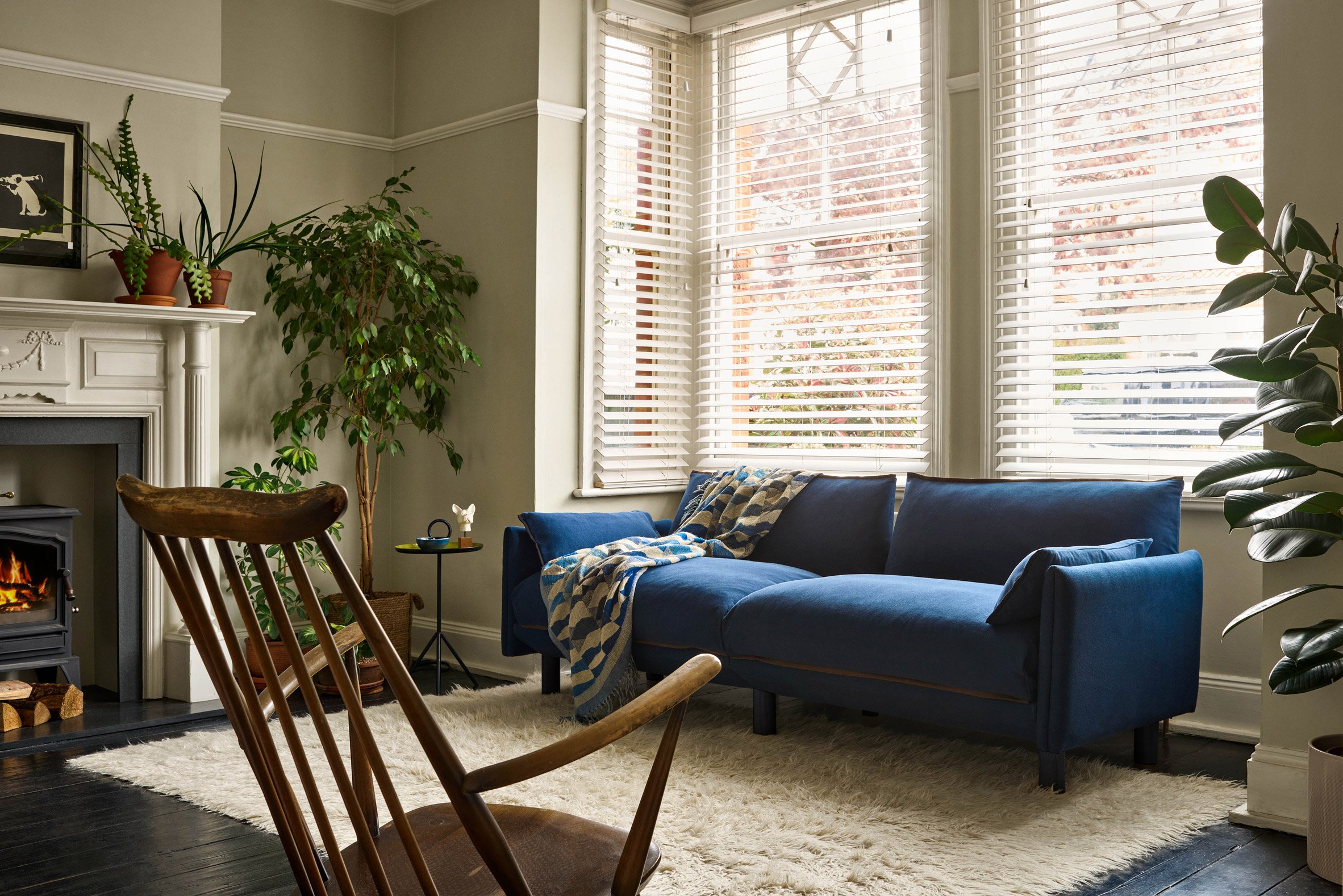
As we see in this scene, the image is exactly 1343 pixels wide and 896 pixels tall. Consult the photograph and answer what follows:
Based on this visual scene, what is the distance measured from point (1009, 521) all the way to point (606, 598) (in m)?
1.33

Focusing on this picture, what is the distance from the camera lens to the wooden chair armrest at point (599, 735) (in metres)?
1.23

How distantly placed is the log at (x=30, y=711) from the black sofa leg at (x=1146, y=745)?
11.2 feet

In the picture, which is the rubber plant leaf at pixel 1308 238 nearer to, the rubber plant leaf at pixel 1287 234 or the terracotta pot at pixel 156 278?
the rubber plant leaf at pixel 1287 234

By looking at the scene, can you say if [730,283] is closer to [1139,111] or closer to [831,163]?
[831,163]

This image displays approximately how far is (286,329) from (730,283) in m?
1.89

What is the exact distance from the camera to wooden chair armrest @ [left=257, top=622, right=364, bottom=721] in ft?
5.13

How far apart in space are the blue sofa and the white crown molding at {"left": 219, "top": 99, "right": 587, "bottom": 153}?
1760 mm

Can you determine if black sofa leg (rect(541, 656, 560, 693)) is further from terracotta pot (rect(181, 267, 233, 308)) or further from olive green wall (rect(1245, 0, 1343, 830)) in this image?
olive green wall (rect(1245, 0, 1343, 830))

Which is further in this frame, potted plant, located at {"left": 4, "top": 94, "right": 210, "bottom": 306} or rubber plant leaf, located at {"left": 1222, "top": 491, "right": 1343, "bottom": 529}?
potted plant, located at {"left": 4, "top": 94, "right": 210, "bottom": 306}

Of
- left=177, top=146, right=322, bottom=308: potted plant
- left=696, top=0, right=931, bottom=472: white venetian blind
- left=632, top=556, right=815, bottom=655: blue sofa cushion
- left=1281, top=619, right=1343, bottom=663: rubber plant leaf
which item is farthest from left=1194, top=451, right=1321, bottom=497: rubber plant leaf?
left=177, top=146, right=322, bottom=308: potted plant

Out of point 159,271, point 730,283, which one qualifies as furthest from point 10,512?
point 730,283

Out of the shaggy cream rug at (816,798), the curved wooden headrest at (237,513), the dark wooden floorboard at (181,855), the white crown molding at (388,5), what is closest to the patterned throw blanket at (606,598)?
the shaggy cream rug at (816,798)

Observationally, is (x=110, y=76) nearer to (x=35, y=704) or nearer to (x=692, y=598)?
(x=35, y=704)

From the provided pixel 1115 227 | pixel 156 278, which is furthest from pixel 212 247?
pixel 1115 227
